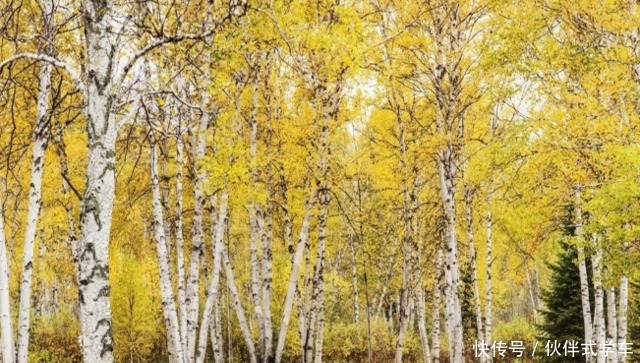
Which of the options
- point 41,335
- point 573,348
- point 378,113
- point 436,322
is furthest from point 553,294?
point 41,335

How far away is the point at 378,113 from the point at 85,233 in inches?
547

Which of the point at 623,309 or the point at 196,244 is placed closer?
the point at 196,244

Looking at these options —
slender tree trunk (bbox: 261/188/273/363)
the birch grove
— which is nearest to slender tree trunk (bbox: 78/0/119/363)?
the birch grove

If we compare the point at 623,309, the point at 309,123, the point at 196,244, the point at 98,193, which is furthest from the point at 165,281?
the point at 623,309

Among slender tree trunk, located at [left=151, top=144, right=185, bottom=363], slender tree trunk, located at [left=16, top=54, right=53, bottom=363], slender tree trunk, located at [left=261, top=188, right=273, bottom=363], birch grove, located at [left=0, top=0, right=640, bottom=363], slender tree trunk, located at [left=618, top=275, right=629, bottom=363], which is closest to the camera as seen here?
birch grove, located at [left=0, top=0, right=640, bottom=363]

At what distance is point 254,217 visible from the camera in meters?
11.4

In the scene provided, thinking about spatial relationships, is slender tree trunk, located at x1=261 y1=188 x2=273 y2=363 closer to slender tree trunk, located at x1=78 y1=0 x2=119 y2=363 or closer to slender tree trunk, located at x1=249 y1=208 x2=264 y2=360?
slender tree trunk, located at x1=249 y1=208 x2=264 y2=360

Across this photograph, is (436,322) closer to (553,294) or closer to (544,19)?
(553,294)

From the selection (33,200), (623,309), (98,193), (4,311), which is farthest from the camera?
(623,309)

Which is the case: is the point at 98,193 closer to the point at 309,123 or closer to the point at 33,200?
the point at 33,200

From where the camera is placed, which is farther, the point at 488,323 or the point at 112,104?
the point at 488,323

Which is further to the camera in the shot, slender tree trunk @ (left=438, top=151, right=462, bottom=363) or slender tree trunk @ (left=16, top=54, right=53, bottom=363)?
slender tree trunk @ (left=438, top=151, right=462, bottom=363)

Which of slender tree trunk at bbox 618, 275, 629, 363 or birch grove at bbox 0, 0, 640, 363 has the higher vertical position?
birch grove at bbox 0, 0, 640, 363

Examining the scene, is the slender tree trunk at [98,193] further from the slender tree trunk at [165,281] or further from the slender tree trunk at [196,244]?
the slender tree trunk at [165,281]
